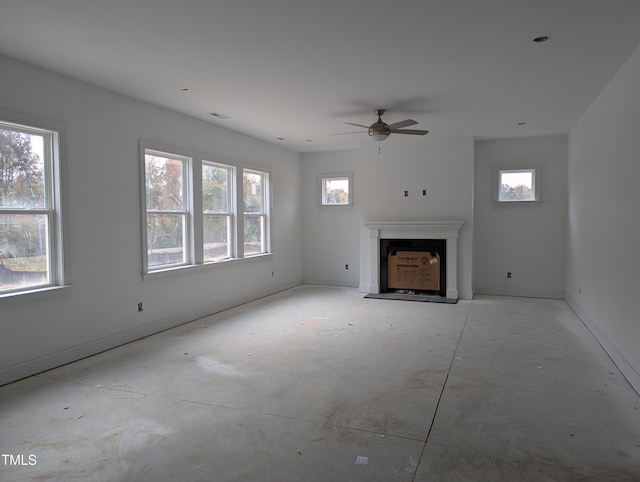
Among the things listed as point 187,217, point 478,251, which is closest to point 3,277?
point 187,217

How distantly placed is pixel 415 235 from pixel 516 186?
184cm

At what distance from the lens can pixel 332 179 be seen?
823cm

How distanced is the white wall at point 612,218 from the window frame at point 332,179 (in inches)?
146

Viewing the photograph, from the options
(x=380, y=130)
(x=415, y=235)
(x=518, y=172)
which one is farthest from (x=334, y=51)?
(x=518, y=172)

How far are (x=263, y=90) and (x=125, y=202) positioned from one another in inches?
73.0

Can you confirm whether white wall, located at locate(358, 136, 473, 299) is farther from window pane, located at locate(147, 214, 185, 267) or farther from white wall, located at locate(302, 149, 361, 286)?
window pane, located at locate(147, 214, 185, 267)

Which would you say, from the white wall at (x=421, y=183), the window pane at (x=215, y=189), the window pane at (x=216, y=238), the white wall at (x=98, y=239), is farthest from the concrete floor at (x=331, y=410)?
the white wall at (x=421, y=183)

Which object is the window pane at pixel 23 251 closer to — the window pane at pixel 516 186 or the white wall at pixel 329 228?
the white wall at pixel 329 228

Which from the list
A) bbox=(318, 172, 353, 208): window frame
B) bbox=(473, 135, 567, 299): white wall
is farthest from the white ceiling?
bbox=(318, 172, 353, 208): window frame

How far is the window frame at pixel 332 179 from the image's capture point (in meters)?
8.09

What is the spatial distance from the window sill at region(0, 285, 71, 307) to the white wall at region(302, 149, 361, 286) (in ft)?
16.6

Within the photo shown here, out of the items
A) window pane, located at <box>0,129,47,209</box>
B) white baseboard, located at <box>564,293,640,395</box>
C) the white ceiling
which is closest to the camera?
the white ceiling

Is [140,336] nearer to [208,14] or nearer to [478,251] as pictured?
[208,14]

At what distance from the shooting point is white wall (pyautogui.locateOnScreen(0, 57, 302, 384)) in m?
3.56
